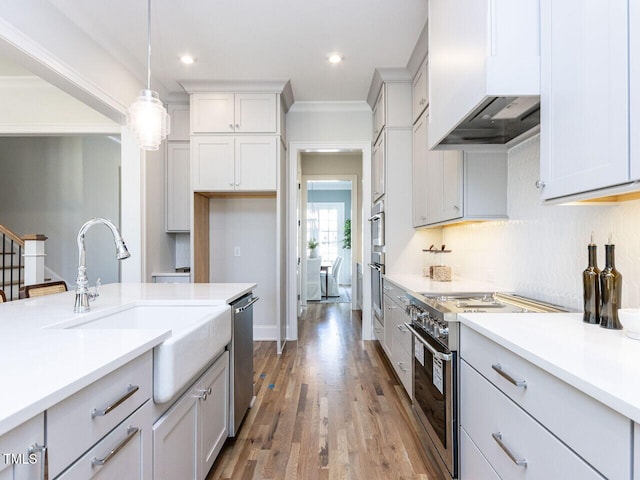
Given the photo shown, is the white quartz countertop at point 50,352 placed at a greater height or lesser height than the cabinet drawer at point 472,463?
greater

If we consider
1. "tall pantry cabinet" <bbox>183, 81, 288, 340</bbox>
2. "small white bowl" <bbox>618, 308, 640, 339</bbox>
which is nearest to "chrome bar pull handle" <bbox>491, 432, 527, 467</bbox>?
"small white bowl" <bbox>618, 308, 640, 339</bbox>

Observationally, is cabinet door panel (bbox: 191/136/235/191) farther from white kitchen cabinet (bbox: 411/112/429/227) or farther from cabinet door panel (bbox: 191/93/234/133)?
white kitchen cabinet (bbox: 411/112/429/227)

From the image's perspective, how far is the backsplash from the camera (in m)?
1.38

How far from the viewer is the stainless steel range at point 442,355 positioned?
5.26 ft

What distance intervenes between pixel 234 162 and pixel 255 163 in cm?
22

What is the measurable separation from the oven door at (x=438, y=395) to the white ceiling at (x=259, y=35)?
7.53ft

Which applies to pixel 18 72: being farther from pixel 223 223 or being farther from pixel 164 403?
pixel 164 403

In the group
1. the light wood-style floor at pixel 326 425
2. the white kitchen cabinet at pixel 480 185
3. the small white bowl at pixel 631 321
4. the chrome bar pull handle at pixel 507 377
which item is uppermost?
the white kitchen cabinet at pixel 480 185

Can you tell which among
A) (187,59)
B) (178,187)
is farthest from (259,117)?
(178,187)

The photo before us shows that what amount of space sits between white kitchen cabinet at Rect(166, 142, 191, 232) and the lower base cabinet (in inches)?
102

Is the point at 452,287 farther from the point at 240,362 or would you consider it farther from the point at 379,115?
the point at 379,115

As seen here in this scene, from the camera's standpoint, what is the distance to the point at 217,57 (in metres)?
3.27

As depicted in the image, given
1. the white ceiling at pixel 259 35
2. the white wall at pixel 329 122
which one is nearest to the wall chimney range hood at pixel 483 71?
the white ceiling at pixel 259 35

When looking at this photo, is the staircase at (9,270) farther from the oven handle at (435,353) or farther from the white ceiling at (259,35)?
the oven handle at (435,353)
